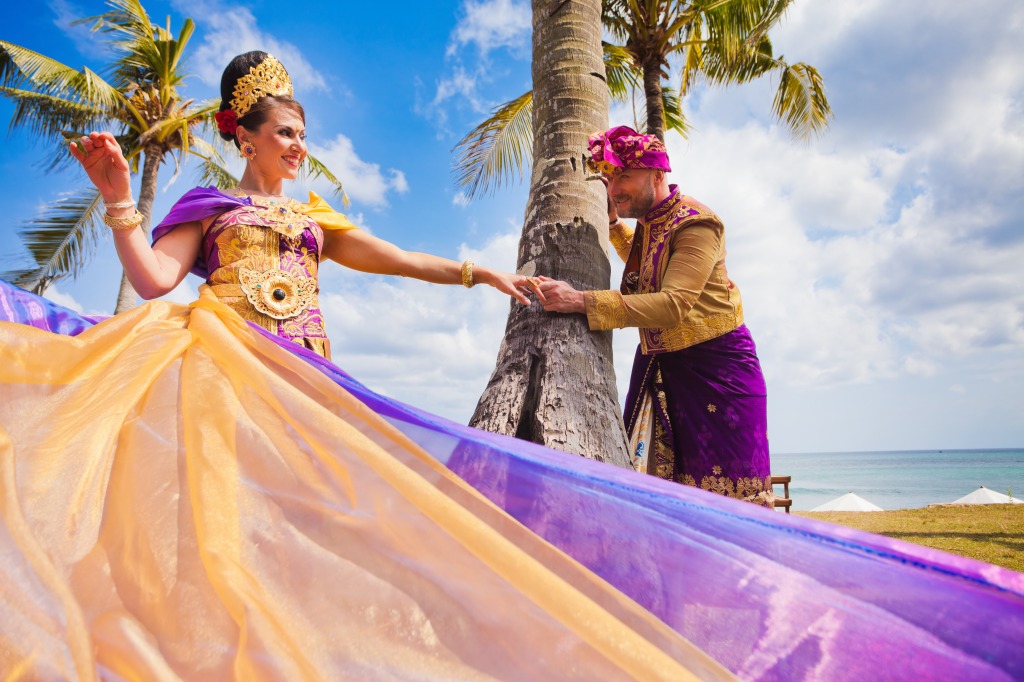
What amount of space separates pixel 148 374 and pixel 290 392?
15.8 inches

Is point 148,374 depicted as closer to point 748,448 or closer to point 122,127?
point 748,448

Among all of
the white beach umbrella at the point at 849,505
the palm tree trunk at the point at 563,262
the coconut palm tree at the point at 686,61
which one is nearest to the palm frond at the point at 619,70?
the coconut palm tree at the point at 686,61

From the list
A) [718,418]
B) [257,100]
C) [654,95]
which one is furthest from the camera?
[654,95]

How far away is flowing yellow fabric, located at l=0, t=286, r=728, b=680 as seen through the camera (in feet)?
3.81

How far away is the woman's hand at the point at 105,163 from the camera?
2.13m

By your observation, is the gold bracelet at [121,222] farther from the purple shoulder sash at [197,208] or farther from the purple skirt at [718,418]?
the purple skirt at [718,418]

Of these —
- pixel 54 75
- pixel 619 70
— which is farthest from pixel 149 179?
pixel 619 70

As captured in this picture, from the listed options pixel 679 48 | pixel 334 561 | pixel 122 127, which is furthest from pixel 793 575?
pixel 122 127

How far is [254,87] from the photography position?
106 inches

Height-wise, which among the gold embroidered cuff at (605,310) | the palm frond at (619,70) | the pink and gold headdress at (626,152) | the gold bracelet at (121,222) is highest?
the palm frond at (619,70)

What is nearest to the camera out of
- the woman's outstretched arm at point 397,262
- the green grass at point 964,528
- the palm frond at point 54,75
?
the woman's outstretched arm at point 397,262

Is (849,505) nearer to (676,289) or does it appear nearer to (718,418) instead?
(718,418)

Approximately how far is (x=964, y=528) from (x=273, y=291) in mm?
11870

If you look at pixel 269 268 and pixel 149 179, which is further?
pixel 149 179
